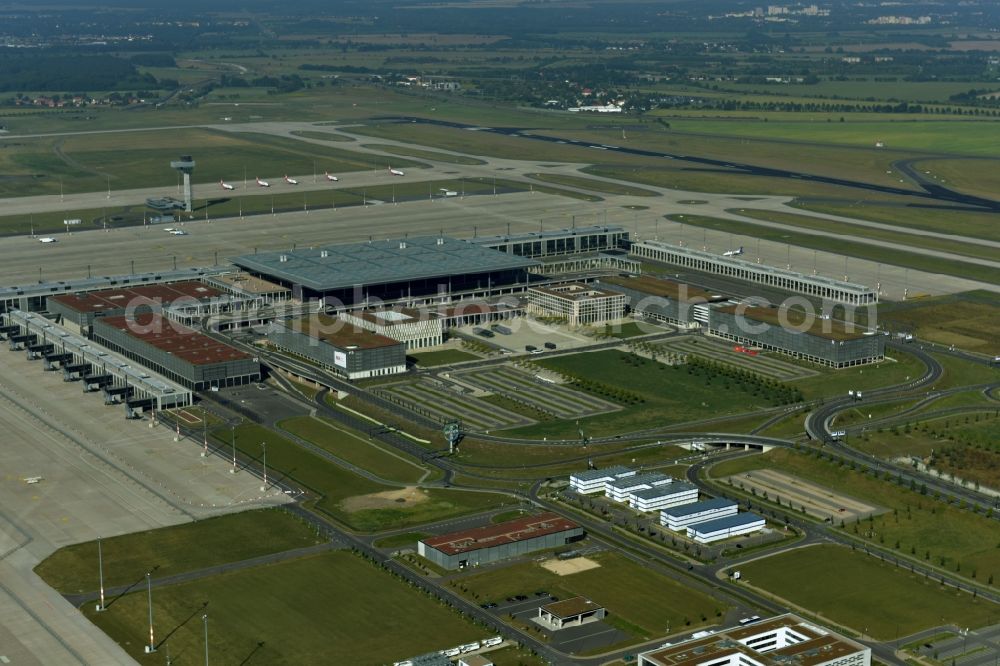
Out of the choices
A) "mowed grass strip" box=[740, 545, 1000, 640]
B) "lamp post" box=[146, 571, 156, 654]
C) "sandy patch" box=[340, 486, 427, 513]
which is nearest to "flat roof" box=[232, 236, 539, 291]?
"sandy patch" box=[340, 486, 427, 513]

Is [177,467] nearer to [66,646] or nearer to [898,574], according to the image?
[66,646]

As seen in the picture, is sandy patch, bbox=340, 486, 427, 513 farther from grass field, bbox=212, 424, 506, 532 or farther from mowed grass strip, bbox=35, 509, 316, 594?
mowed grass strip, bbox=35, 509, 316, 594

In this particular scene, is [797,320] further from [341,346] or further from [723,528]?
[723,528]

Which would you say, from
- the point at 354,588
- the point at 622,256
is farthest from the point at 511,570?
the point at 622,256

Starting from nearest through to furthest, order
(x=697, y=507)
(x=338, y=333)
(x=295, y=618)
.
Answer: (x=295, y=618) < (x=697, y=507) < (x=338, y=333)

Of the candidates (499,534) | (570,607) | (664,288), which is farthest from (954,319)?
(570,607)
